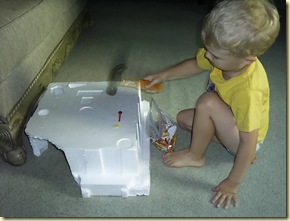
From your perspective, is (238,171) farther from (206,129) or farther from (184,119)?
(184,119)

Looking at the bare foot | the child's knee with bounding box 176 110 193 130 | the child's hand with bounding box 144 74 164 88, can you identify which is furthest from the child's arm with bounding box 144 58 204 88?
the bare foot

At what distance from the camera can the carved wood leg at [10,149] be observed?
991 mm

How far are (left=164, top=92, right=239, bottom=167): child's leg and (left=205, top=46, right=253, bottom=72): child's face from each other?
0.12 metres

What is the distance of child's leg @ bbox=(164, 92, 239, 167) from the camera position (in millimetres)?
933

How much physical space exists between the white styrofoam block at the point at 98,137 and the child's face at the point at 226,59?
277mm

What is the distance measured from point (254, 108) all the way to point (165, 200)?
35cm

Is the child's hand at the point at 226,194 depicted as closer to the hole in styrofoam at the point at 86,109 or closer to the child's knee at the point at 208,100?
the child's knee at the point at 208,100

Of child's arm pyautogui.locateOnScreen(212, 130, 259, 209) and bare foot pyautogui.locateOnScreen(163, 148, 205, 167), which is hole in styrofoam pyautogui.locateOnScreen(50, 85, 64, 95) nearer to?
bare foot pyautogui.locateOnScreen(163, 148, 205, 167)

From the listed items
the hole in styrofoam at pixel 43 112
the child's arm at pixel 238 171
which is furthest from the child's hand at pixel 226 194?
the hole in styrofoam at pixel 43 112

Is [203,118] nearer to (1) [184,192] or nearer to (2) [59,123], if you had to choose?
(1) [184,192]

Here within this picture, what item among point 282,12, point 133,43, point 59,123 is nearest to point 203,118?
point 59,123

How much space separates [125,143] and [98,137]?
8 centimetres

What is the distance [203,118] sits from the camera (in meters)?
0.97

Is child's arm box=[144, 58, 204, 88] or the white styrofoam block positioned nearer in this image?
the white styrofoam block
